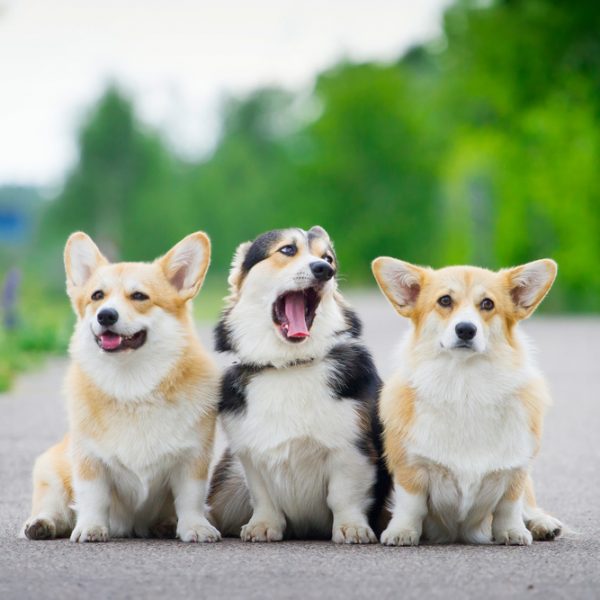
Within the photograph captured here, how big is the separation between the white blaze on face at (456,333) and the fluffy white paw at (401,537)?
2.73 feet

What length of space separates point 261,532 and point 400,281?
1.34m

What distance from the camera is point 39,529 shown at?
17.5 ft

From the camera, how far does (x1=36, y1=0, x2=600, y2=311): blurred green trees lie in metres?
26.0

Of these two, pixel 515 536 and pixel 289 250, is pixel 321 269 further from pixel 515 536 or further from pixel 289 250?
pixel 515 536

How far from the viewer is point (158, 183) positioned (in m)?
58.8

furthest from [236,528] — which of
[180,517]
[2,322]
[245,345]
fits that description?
[2,322]

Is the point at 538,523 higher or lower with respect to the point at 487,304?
lower

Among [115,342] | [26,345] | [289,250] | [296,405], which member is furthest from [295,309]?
[26,345]

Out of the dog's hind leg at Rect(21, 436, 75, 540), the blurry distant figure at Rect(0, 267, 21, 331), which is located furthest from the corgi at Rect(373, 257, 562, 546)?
the blurry distant figure at Rect(0, 267, 21, 331)

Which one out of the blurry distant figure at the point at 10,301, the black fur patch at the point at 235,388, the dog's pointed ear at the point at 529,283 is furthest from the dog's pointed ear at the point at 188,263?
the blurry distant figure at the point at 10,301

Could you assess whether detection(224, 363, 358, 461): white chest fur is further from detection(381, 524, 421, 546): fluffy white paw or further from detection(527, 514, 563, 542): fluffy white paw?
detection(527, 514, 563, 542): fluffy white paw

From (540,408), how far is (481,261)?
26.8 m

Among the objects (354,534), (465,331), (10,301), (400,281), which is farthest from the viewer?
(10,301)

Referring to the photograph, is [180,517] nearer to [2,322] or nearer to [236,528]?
[236,528]
